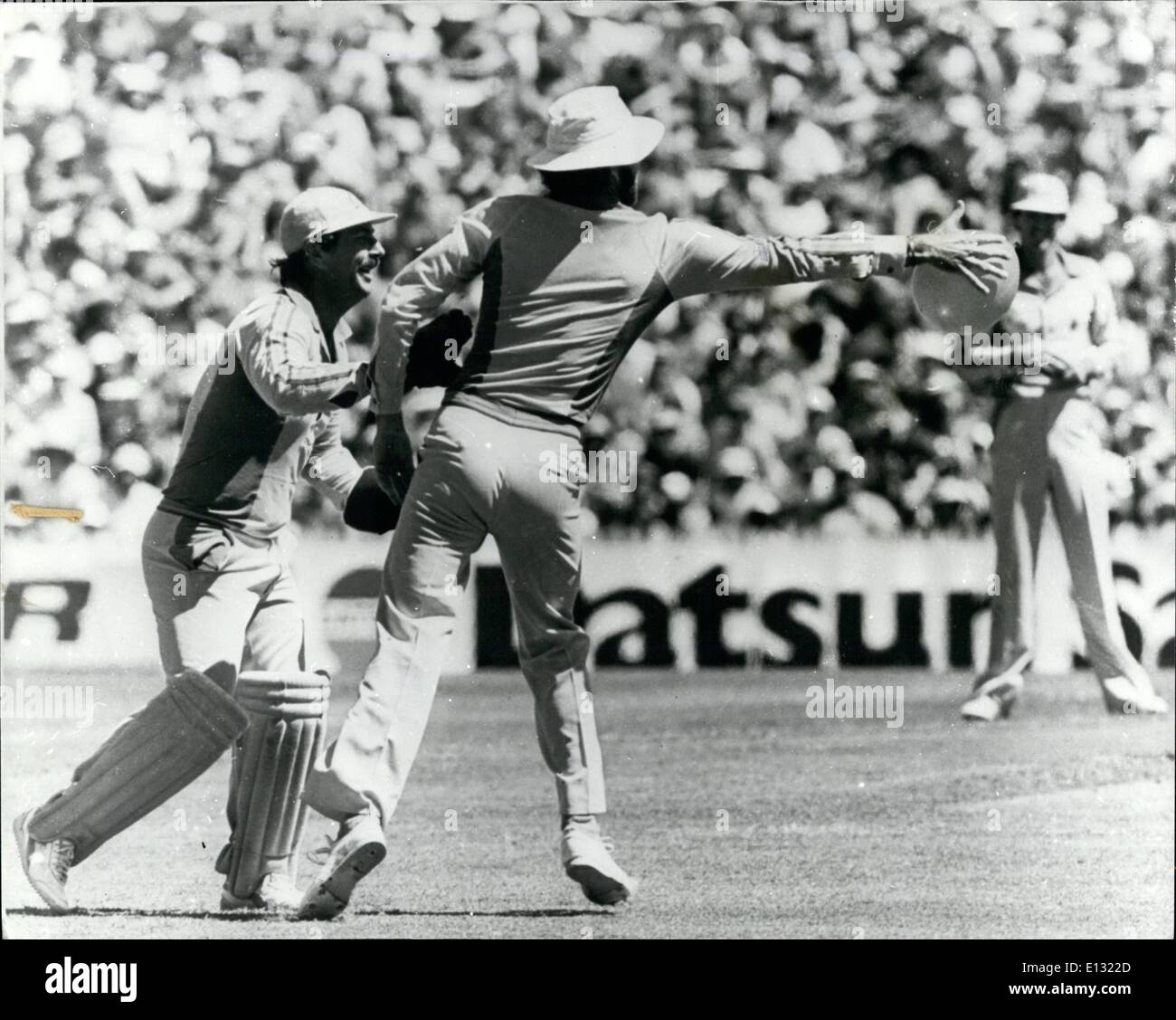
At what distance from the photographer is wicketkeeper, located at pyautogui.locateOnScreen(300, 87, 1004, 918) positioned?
484 cm

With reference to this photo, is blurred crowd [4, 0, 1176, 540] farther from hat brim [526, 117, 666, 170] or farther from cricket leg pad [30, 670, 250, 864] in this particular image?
cricket leg pad [30, 670, 250, 864]

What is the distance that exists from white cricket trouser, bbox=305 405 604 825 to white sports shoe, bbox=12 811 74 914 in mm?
703

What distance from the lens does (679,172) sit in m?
5.18

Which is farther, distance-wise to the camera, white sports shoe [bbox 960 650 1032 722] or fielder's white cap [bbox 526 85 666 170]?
white sports shoe [bbox 960 650 1032 722]

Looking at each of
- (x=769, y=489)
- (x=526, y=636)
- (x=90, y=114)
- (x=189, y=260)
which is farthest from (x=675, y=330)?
(x=90, y=114)

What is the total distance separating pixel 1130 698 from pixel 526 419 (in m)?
1.78

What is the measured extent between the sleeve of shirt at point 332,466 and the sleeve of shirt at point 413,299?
20 cm

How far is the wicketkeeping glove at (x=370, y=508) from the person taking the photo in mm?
4977

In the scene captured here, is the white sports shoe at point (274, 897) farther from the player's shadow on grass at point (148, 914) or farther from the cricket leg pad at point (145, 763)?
the cricket leg pad at point (145, 763)

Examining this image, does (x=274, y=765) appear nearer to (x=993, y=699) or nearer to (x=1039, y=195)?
(x=993, y=699)

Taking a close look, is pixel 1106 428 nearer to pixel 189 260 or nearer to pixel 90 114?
pixel 189 260

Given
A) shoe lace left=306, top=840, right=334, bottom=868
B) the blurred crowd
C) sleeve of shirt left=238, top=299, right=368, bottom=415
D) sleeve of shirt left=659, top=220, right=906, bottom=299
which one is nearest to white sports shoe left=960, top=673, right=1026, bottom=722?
the blurred crowd

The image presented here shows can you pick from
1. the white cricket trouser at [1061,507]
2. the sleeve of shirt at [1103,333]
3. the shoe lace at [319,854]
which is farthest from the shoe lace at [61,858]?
the sleeve of shirt at [1103,333]
